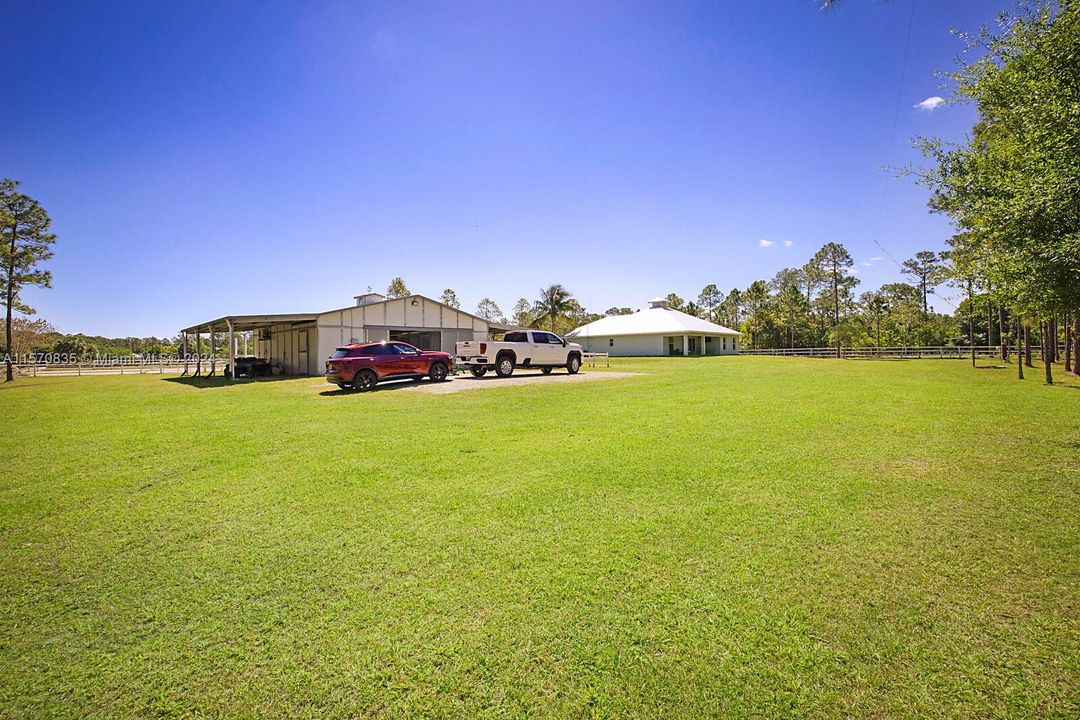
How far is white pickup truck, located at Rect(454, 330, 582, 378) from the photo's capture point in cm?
1916

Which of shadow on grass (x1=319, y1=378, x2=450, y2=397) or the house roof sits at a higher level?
the house roof

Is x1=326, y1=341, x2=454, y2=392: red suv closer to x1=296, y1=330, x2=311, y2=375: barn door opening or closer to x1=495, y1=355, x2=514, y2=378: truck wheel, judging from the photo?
x1=495, y1=355, x2=514, y2=378: truck wheel

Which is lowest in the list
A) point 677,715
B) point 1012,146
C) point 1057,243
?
point 677,715

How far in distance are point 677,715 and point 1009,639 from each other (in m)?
2.05

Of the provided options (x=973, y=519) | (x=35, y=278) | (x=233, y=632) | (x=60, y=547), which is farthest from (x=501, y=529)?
(x=35, y=278)

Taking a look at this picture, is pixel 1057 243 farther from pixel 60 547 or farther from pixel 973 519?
pixel 60 547

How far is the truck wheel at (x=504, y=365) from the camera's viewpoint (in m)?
19.3

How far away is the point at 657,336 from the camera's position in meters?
49.7

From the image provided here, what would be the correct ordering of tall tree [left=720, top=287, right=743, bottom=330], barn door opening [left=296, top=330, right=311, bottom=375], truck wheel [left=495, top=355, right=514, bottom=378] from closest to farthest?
truck wheel [left=495, top=355, right=514, bottom=378] < barn door opening [left=296, top=330, right=311, bottom=375] < tall tree [left=720, top=287, right=743, bottom=330]

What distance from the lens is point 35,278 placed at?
87.3ft

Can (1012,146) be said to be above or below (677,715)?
above

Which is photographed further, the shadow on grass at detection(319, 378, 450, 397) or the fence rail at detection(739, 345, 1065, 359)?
the fence rail at detection(739, 345, 1065, 359)

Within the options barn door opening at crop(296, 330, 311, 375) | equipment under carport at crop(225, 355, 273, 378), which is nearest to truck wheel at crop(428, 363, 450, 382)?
barn door opening at crop(296, 330, 311, 375)

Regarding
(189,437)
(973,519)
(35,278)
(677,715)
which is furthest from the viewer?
(35,278)
